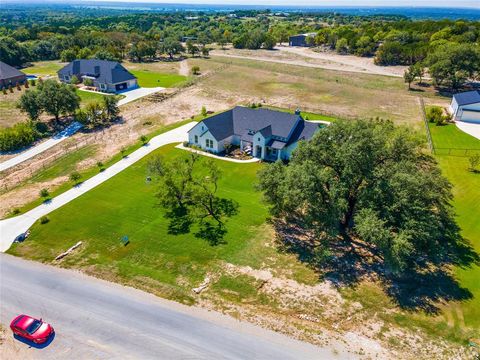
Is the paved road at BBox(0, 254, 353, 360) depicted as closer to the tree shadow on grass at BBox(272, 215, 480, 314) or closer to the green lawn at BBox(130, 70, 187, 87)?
the tree shadow on grass at BBox(272, 215, 480, 314)

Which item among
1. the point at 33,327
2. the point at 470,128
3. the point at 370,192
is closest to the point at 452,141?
the point at 470,128

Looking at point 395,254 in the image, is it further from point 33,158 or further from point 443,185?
point 33,158

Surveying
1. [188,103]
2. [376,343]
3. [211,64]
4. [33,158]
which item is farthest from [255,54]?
[376,343]

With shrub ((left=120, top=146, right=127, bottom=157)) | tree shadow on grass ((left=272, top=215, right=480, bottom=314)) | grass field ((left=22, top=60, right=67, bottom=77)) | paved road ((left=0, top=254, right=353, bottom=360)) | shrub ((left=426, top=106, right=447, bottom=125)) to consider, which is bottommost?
paved road ((left=0, top=254, right=353, bottom=360))

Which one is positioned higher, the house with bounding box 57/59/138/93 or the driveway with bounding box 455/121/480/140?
the house with bounding box 57/59/138/93

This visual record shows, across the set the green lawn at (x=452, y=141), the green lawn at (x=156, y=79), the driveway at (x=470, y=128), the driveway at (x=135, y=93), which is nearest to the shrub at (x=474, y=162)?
the green lawn at (x=452, y=141)

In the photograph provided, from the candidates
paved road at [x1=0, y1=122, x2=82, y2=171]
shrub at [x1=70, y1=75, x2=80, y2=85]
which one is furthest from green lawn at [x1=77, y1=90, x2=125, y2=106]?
paved road at [x1=0, y1=122, x2=82, y2=171]

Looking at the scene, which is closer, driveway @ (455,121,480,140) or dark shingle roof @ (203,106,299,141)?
dark shingle roof @ (203,106,299,141)
